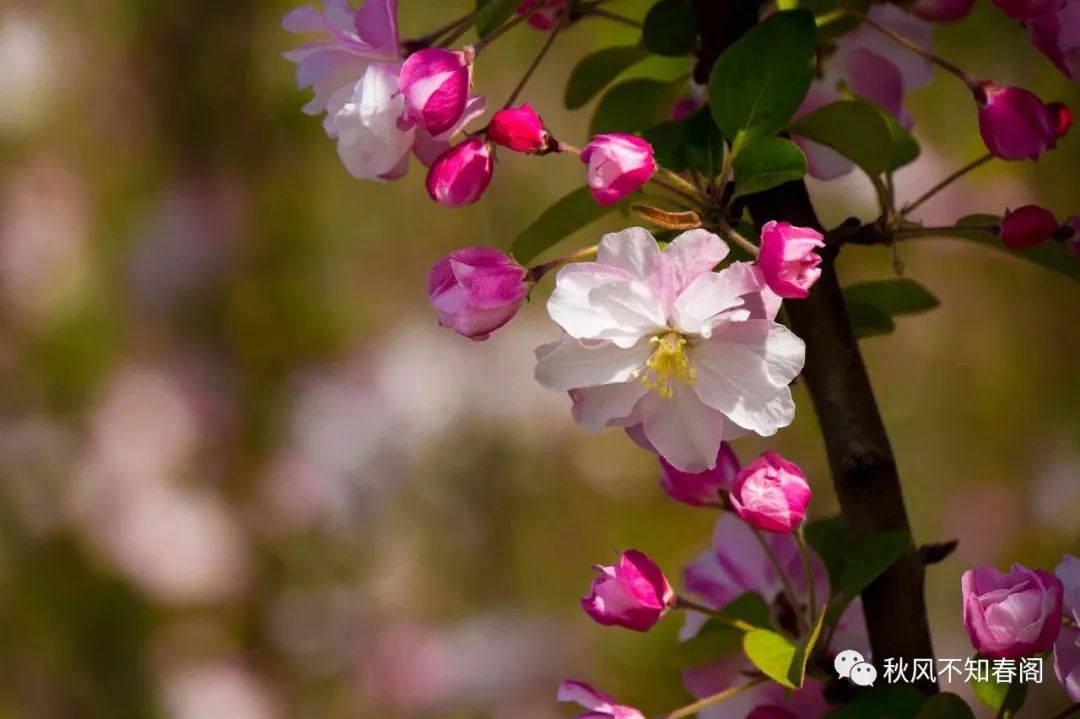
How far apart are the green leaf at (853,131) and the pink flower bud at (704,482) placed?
139mm

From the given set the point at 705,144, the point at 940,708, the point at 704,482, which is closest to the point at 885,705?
the point at 940,708

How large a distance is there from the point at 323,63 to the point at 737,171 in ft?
0.60

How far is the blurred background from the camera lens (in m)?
1.62

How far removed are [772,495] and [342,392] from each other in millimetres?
1392

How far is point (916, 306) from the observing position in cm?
56

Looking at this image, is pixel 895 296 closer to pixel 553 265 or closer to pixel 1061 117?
pixel 1061 117

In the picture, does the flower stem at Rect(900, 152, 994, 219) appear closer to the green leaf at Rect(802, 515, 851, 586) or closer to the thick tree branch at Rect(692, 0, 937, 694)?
the thick tree branch at Rect(692, 0, 937, 694)

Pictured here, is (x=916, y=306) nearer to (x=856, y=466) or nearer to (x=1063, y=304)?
(x=856, y=466)

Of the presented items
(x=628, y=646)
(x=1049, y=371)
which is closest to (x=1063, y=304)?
(x=1049, y=371)

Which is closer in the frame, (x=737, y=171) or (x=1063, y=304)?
(x=737, y=171)

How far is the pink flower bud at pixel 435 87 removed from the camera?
0.42m

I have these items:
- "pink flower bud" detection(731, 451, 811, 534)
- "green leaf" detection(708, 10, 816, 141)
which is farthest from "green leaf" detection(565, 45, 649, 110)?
"pink flower bud" detection(731, 451, 811, 534)

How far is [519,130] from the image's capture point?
0.42 meters

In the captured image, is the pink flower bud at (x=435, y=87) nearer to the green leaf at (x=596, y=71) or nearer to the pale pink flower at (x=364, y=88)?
the pale pink flower at (x=364, y=88)
